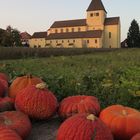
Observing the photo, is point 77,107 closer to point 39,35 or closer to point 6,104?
point 6,104

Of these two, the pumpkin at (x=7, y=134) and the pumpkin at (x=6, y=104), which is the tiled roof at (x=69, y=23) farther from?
the pumpkin at (x=7, y=134)

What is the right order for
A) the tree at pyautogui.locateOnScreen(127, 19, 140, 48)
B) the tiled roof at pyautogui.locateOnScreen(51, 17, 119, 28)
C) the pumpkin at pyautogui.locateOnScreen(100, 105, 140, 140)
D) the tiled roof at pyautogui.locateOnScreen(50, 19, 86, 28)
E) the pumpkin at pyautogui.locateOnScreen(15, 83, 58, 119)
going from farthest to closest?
the tiled roof at pyautogui.locateOnScreen(50, 19, 86, 28), the tiled roof at pyautogui.locateOnScreen(51, 17, 119, 28), the tree at pyautogui.locateOnScreen(127, 19, 140, 48), the pumpkin at pyautogui.locateOnScreen(15, 83, 58, 119), the pumpkin at pyautogui.locateOnScreen(100, 105, 140, 140)

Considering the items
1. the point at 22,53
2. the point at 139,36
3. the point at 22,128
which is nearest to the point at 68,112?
the point at 22,128

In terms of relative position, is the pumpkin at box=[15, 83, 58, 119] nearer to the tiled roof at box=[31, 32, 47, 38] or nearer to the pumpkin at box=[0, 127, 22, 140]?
the pumpkin at box=[0, 127, 22, 140]

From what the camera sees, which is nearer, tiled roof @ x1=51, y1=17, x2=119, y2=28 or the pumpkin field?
the pumpkin field

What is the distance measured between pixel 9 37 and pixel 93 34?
36695mm

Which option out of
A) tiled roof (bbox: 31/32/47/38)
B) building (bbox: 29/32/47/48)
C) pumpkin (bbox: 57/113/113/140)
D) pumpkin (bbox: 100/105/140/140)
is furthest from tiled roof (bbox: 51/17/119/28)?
pumpkin (bbox: 57/113/113/140)

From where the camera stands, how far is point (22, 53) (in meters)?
44.9

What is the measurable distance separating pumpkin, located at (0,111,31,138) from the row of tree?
78853mm

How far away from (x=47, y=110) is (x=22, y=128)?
52 centimetres

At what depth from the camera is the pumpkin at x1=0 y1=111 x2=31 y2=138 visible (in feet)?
10.3

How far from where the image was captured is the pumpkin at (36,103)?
3606 millimetres

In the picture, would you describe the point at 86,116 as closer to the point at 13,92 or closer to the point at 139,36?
the point at 13,92

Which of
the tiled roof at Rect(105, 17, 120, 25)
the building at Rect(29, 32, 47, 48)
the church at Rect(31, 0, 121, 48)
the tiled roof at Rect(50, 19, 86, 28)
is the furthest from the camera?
the building at Rect(29, 32, 47, 48)
